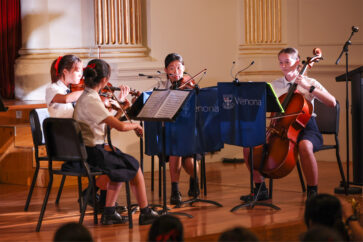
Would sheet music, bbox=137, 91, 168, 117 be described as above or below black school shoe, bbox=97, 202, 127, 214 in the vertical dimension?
above

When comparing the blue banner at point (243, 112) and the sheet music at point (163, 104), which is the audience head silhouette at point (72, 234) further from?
the blue banner at point (243, 112)

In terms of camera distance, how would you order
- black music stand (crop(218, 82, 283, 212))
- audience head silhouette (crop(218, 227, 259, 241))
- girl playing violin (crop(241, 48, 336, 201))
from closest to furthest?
1. audience head silhouette (crop(218, 227, 259, 241))
2. black music stand (crop(218, 82, 283, 212))
3. girl playing violin (crop(241, 48, 336, 201))

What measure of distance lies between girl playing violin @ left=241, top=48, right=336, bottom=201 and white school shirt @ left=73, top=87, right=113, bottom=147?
122 centimetres

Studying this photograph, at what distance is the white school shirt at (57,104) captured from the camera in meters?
4.70

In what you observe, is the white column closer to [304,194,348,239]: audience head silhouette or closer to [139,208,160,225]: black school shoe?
[139,208,160,225]: black school shoe

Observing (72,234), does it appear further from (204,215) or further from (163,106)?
(204,215)

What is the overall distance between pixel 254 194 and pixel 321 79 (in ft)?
8.04

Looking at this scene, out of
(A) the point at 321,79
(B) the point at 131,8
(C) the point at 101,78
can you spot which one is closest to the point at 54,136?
(C) the point at 101,78

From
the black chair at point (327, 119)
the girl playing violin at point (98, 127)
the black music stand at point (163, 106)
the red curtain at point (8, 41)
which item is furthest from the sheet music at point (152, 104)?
the red curtain at point (8, 41)

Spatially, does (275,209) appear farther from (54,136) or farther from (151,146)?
(54,136)

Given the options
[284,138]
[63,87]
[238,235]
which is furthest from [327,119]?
[238,235]

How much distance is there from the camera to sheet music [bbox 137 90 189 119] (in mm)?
4125

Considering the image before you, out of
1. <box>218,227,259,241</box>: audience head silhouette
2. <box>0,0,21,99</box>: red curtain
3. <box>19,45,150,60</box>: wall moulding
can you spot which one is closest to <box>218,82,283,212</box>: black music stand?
<box>19,45,150,60</box>: wall moulding

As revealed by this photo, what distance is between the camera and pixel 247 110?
4555 millimetres
